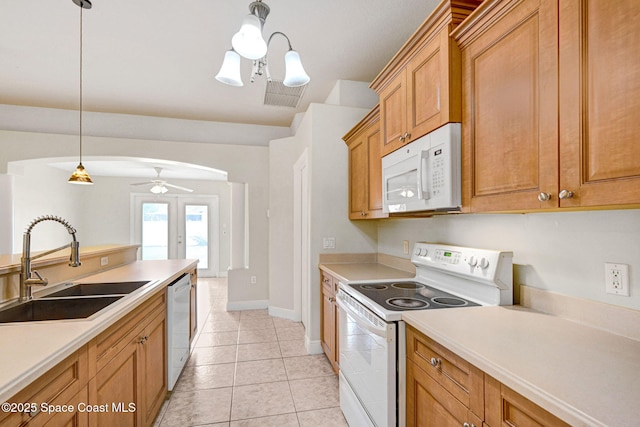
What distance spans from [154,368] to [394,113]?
7.48 ft

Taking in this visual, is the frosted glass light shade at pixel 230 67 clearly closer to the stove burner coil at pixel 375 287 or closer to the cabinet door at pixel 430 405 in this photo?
the stove burner coil at pixel 375 287

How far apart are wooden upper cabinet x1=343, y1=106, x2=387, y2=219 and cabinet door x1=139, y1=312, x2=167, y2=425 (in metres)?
1.77

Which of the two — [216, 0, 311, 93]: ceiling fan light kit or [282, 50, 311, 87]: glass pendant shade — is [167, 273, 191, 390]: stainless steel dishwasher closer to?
[216, 0, 311, 93]: ceiling fan light kit

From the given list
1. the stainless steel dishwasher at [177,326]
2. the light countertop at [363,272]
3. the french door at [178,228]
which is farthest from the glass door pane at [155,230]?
the light countertop at [363,272]

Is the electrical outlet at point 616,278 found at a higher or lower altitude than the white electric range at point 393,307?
higher

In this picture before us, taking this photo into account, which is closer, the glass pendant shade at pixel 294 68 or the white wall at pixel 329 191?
the glass pendant shade at pixel 294 68

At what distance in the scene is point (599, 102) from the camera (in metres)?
0.87

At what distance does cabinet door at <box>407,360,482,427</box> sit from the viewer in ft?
3.43

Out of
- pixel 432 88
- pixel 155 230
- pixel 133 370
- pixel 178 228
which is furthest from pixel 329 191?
pixel 155 230

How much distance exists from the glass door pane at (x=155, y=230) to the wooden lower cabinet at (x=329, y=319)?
219 inches

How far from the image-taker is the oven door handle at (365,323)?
140 centimetres

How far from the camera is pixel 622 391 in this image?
74cm

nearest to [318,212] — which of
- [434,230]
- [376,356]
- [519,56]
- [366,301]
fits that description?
[434,230]

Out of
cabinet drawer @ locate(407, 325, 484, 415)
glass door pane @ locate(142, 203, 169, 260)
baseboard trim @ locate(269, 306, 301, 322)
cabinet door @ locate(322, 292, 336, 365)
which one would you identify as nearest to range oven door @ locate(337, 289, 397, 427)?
cabinet drawer @ locate(407, 325, 484, 415)
